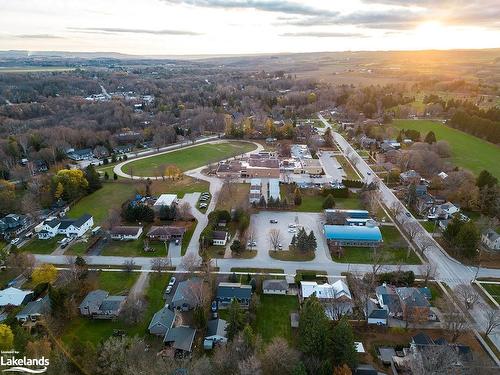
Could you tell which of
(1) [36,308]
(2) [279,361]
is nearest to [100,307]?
(1) [36,308]

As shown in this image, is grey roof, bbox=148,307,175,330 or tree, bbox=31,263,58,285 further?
tree, bbox=31,263,58,285

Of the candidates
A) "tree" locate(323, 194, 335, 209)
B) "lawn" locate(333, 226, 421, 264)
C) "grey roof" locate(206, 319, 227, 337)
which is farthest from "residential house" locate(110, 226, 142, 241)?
"tree" locate(323, 194, 335, 209)

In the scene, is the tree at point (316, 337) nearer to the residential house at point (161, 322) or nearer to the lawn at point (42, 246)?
the residential house at point (161, 322)

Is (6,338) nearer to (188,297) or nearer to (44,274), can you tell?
(44,274)

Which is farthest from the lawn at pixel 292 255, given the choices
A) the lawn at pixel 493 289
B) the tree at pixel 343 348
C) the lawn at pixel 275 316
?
the lawn at pixel 493 289

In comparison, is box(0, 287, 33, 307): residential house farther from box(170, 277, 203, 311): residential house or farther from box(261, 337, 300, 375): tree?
box(261, 337, 300, 375): tree

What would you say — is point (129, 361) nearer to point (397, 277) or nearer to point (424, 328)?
point (424, 328)
